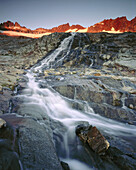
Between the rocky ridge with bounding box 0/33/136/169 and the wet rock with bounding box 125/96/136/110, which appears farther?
the wet rock with bounding box 125/96/136/110

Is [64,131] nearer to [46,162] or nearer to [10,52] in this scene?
[46,162]

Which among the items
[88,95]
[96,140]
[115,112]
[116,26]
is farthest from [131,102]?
[116,26]

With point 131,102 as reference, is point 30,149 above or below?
above

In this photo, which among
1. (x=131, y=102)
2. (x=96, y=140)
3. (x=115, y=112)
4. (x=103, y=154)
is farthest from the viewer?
(x=131, y=102)

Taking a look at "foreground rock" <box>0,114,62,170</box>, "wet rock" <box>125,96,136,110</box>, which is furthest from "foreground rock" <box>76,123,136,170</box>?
"wet rock" <box>125,96,136,110</box>

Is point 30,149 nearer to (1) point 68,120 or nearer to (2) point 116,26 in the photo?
(1) point 68,120

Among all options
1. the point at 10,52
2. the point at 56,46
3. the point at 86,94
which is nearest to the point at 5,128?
the point at 86,94

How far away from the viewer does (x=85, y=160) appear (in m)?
1.99

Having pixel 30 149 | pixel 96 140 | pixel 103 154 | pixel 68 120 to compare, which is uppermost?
pixel 30 149

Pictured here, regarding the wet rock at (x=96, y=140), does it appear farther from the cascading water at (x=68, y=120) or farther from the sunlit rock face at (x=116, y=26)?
the sunlit rock face at (x=116, y=26)

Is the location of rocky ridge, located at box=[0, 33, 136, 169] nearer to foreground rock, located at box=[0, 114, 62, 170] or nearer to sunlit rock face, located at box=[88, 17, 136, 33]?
foreground rock, located at box=[0, 114, 62, 170]

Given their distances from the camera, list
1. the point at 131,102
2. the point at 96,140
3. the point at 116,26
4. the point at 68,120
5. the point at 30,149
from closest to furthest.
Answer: the point at 30,149
the point at 96,140
the point at 68,120
the point at 131,102
the point at 116,26

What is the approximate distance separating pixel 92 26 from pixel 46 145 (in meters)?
105

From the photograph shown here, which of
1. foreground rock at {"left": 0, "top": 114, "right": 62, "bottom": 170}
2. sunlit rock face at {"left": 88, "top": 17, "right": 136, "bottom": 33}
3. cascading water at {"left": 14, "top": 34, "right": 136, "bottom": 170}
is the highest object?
sunlit rock face at {"left": 88, "top": 17, "right": 136, "bottom": 33}
